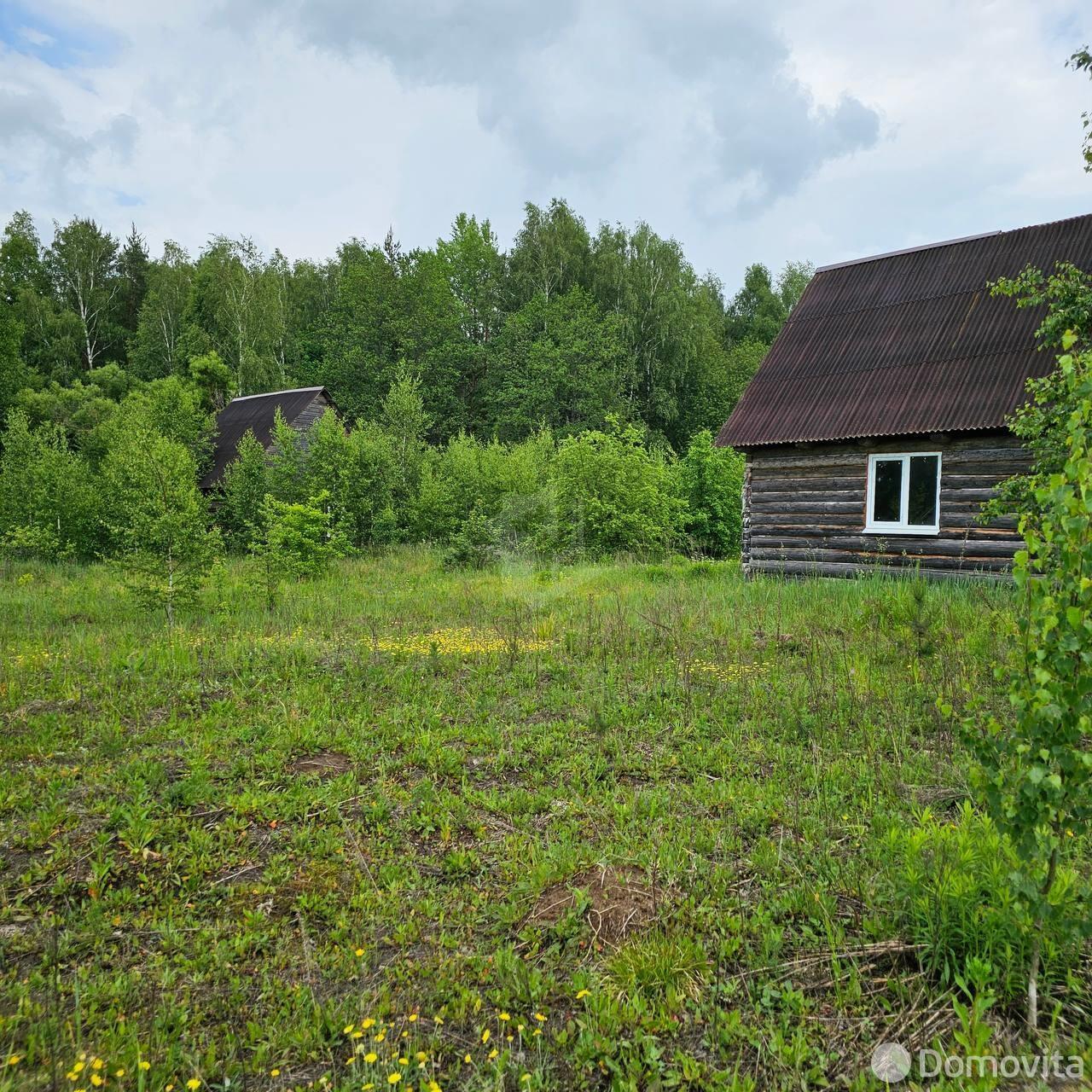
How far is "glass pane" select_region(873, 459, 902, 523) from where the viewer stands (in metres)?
13.8

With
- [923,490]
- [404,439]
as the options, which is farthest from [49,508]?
[923,490]

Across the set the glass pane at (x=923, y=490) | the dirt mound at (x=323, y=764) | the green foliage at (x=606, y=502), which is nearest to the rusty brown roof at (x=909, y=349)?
the glass pane at (x=923, y=490)

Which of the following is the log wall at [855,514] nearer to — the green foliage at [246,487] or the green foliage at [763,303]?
the green foliage at [246,487]

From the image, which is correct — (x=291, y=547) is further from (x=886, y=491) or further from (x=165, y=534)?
(x=886, y=491)

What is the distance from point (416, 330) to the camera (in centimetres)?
3856

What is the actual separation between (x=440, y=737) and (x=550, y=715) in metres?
1.12

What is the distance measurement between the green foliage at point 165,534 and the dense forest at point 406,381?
6.18 feet

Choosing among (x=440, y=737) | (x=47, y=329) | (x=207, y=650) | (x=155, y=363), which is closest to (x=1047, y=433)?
(x=440, y=737)

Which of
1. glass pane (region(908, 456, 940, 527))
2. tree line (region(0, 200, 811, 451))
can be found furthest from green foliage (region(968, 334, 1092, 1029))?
tree line (region(0, 200, 811, 451))

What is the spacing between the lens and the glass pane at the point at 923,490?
1307 centimetres

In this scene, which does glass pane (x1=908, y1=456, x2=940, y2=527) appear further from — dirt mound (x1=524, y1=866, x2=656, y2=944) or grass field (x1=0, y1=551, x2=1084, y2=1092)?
dirt mound (x1=524, y1=866, x2=656, y2=944)

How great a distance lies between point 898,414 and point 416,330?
30.3m

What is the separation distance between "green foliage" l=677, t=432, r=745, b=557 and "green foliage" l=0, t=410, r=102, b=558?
1985 cm

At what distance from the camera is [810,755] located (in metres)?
5.33
